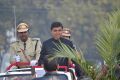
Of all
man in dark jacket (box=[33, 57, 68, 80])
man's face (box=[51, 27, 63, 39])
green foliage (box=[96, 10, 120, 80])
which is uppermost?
man's face (box=[51, 27, 63, 39])

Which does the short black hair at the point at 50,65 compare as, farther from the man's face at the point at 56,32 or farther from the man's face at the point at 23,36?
the man's face at the point at 23,36

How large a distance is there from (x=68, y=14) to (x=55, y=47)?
21795 millimetres

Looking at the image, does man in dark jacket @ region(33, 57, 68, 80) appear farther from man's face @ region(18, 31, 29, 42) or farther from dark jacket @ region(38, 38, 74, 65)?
man's face @ region(18, 31, 29, 42)

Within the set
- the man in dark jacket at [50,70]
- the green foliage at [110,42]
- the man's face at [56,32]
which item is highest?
the man's face at [56,32]

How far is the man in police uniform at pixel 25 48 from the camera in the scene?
39.0 feet

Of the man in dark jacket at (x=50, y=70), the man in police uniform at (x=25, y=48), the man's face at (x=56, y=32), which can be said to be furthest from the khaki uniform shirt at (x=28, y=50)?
the man in dark jacket at (x=50, y=70)

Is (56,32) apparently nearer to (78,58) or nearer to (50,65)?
(78,58)

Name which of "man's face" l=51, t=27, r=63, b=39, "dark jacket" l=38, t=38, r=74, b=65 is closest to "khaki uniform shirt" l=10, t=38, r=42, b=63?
"dark jacket" l=38, t=38, r=74, b=65

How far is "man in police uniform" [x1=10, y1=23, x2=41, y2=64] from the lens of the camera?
11.9m

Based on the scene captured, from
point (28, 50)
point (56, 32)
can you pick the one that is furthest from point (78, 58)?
point (28, 50)

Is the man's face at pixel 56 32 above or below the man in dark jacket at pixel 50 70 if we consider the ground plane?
above

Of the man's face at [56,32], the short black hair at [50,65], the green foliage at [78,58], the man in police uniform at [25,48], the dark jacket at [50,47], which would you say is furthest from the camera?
the man in police uniform at [25,48]

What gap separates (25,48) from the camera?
1199cm

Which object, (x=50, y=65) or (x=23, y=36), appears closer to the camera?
(x=50, y=65)
